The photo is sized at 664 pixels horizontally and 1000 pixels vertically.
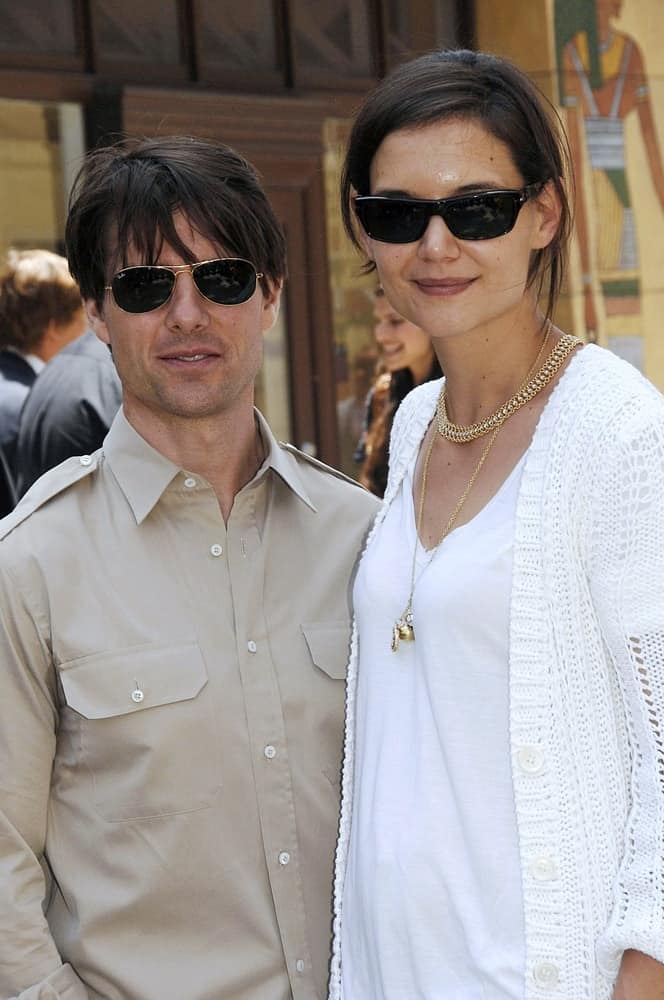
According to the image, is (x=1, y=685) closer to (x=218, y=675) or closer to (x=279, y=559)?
(x=218, y=675)

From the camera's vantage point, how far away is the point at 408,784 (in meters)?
2.08

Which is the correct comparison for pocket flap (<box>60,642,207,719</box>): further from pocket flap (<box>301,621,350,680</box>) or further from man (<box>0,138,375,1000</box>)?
pocket flap (<box>301,621,350,680</box>)

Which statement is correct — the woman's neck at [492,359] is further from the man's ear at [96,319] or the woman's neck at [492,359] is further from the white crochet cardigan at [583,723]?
the man's ear at [96,319]

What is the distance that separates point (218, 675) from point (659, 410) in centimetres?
88

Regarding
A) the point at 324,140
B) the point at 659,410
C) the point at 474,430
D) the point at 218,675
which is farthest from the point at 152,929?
the point at 324,140

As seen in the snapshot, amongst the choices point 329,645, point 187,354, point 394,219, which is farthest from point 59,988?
point 394,219

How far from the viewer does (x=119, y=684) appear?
233 centimetres

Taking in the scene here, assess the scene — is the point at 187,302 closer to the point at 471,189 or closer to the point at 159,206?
the point at 159,206

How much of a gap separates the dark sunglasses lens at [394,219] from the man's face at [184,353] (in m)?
0.45

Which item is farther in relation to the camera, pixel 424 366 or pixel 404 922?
pixel 424 366

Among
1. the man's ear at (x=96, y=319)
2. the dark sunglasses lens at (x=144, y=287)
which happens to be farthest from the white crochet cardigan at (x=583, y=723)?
the man's ear at (x=96, y=319)

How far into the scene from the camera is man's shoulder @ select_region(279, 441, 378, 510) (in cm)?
272

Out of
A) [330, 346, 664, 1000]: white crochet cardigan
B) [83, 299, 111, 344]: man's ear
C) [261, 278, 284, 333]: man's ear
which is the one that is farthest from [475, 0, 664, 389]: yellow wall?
[330, 346, 664, 1000]: white crochet cardigan

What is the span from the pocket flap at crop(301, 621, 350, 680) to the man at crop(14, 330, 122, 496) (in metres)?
2.54
